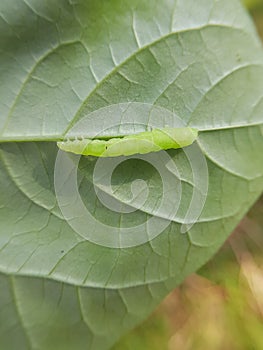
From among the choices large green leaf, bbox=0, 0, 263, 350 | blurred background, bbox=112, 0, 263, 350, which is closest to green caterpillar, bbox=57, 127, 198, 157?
large green leaf, bbox=0, 0, 263, 350

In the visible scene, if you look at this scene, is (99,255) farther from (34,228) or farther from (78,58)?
(78,58)

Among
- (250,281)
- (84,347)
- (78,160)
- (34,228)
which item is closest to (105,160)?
(78,160)

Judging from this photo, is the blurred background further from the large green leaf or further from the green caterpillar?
the green caterpillar

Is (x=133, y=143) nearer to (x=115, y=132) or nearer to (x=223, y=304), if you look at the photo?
(x=115, y=132)

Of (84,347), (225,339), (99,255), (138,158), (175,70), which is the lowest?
(225,339)

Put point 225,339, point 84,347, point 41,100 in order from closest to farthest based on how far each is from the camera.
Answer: point 41,100 → point 84,347 → point 225,339

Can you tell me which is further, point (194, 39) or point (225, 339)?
point (225, 339)

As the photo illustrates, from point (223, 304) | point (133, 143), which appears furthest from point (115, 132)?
point (223, 304)

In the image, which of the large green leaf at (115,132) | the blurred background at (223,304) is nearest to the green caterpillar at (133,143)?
the large green leaf at (115,132)
